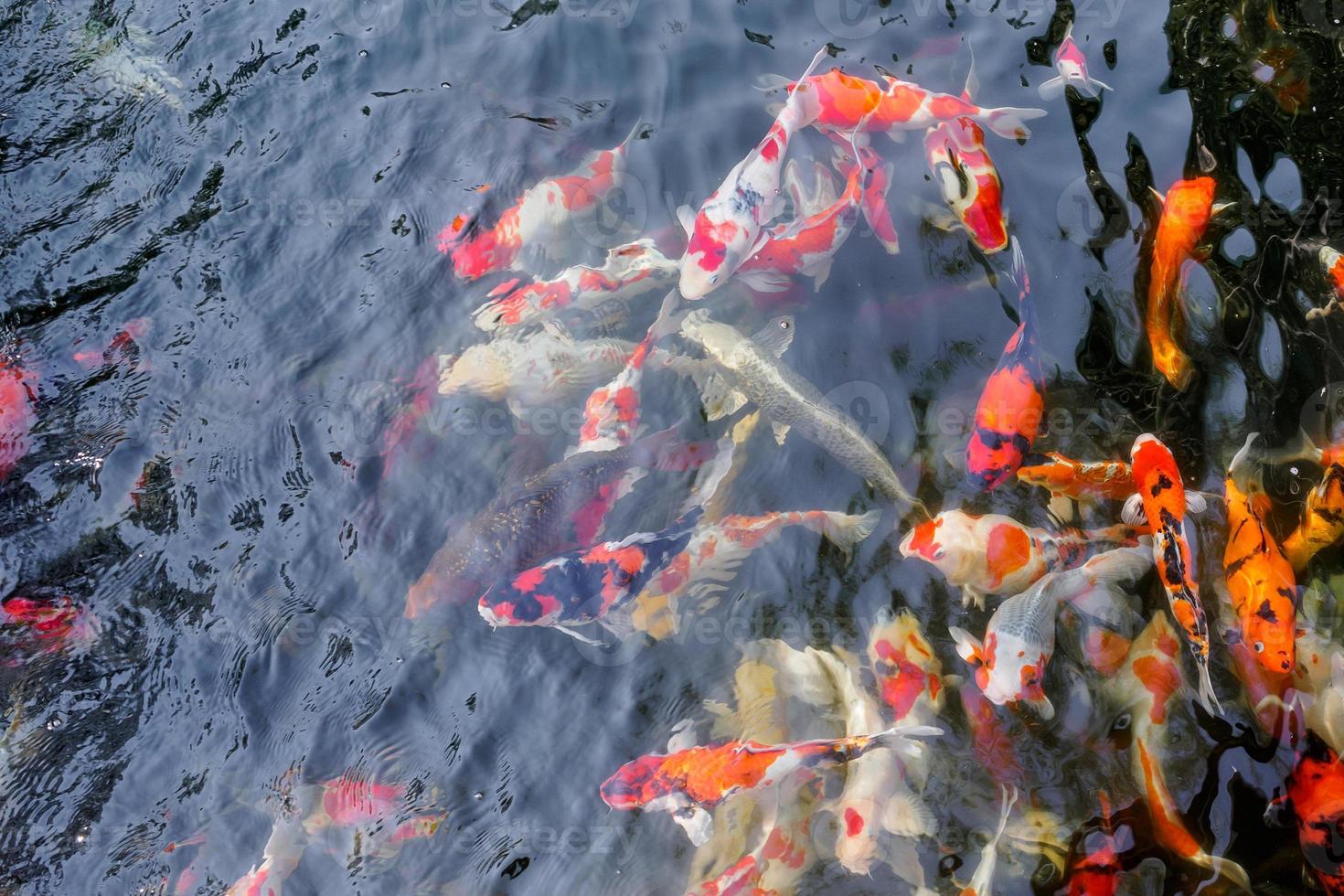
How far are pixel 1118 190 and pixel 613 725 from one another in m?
4.27

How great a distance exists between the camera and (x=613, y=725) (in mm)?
4449

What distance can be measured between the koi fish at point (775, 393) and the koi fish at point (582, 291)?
37 centimetres

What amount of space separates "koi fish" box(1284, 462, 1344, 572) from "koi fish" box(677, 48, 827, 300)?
10.2 ft

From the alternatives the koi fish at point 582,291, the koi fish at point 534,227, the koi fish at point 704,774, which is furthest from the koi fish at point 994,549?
the koi fish at point 534,227

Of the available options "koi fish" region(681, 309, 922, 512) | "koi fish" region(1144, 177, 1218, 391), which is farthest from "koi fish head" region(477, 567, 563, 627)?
"koi fish" region(1144, 177, 1218, 391)

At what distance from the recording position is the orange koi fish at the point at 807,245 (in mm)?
5320

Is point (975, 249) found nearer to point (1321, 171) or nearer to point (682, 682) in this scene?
point (1321, 171)

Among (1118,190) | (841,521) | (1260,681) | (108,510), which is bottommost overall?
(1260,681)

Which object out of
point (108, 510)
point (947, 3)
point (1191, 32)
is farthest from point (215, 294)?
point (1191, 32)

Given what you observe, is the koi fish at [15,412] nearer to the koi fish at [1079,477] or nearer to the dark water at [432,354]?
the dark water at [432,354]

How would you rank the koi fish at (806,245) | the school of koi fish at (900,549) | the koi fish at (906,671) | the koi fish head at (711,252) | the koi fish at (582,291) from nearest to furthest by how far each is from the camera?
the school of koi fish at (900,549) < the koi fish at (906,671) < the koi fish head at (711,252) < the koi fish at (806,245) < the koi fish at (582,291)

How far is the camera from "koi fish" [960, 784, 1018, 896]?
4004mm

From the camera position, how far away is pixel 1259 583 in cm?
427

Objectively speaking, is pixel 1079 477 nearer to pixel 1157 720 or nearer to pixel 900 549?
pixel 900 549
